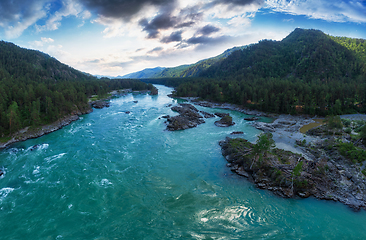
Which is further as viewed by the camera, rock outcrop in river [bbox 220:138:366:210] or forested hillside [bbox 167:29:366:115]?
forested hillside [bbox 167:29:366:115]

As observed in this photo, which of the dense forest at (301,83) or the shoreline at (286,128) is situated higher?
the dense forest at (301,83)

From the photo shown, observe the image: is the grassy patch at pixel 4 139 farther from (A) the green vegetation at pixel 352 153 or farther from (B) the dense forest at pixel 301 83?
(B) the dense forest at pixel 301 83

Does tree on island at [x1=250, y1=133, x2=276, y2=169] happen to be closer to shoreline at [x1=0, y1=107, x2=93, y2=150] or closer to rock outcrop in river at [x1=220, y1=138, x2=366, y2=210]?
rock outcrop in river at [x1=220, y1=138, x2=366, y2=210]

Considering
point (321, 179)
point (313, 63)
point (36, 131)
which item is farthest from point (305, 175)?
point (313, 63)

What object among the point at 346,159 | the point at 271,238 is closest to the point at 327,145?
the point at 346,159

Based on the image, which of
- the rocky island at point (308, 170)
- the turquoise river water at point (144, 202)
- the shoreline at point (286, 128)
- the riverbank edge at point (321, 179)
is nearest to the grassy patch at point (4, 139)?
the turquoise river water at point (144, 202)

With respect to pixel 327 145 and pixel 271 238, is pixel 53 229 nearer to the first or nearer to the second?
pixel 271 238

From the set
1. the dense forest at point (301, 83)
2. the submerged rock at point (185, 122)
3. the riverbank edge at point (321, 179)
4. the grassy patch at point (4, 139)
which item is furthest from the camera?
the dense forest at point (301, 83)

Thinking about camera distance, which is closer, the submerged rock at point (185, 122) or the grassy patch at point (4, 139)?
the grassy patch at point (4, 139)

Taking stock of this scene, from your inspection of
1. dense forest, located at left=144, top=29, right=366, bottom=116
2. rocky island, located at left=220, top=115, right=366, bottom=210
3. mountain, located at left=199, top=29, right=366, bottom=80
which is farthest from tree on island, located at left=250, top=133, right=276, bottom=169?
mountain, located at left=199, top=29, right=366, bottom=80
